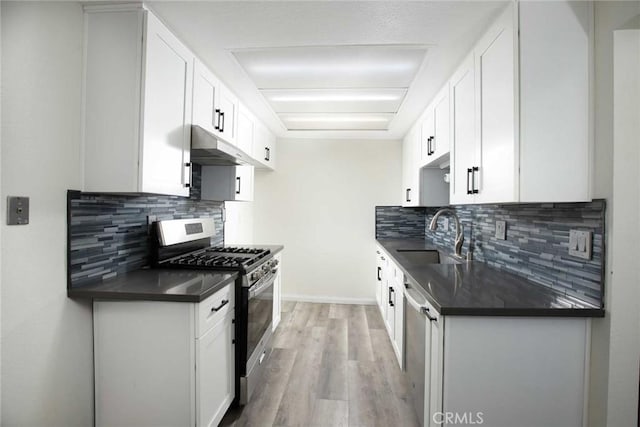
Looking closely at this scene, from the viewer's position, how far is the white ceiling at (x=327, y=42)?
4.75 ft

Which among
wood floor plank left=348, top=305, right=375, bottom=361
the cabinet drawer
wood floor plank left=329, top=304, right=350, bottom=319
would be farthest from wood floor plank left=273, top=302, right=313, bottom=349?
the cabinet drawer

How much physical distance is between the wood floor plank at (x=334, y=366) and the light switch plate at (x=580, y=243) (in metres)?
1.62

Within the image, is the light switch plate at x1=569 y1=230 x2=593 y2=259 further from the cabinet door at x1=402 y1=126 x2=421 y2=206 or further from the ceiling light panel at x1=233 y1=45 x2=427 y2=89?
the cabinet door at x1=402 y1=126 x2=421 y2=206

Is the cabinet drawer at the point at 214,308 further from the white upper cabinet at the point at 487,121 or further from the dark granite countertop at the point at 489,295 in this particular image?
the white upper cabinet at the point at 487,121

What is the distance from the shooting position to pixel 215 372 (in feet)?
5.32

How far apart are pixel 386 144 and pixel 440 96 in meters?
1.74

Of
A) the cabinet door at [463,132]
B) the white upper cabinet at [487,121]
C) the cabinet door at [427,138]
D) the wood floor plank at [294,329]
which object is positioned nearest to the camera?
the white upper cabinet at [487,121]

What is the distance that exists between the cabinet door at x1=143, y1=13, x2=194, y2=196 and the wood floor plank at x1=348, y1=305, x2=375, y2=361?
6.52ft

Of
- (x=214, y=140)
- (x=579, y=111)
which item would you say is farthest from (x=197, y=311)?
(x=579, y=111)

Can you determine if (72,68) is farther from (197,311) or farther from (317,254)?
(317,254)

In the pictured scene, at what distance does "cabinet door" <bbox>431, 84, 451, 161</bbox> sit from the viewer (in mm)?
2171

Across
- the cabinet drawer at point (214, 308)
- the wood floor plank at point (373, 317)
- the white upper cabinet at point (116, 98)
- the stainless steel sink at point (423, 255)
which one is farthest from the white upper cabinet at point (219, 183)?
the wood floor plank at point (373, 317)

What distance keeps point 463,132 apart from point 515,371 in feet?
4.36

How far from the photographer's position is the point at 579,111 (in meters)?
1.27
